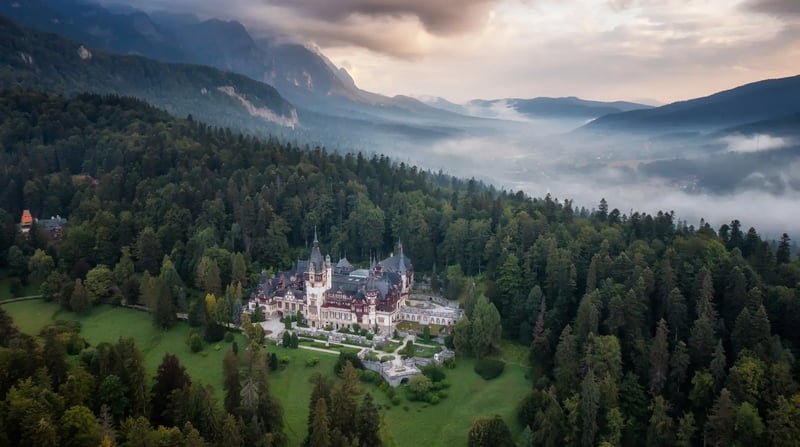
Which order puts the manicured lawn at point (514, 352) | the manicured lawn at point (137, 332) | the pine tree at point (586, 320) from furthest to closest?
the manicured lawn at point (514, 352), the manicured lawn at point (137, 332), the pine tree at point (586, 320)

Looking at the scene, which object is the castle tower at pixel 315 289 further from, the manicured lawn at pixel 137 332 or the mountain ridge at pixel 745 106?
the mountain ridge at pixel 745 106

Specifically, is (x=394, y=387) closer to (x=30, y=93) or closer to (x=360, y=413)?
(x=360, y=413)

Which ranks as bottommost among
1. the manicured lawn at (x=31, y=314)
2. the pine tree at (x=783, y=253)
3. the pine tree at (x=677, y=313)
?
the manicured lawn at (x=31, y=314)

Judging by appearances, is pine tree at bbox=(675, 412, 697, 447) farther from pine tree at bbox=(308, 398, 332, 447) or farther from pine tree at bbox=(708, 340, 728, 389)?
pine tree at bbox=(308, 398, 332, 447)

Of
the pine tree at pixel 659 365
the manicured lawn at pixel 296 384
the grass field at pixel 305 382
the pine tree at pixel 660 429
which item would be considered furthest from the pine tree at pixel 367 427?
the pine tree at pixel 659 365

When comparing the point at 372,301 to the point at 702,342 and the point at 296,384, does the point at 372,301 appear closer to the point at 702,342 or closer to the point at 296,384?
the point at 296,384

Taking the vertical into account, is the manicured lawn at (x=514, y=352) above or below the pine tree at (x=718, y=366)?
below

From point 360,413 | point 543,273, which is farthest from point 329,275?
point 360,413
